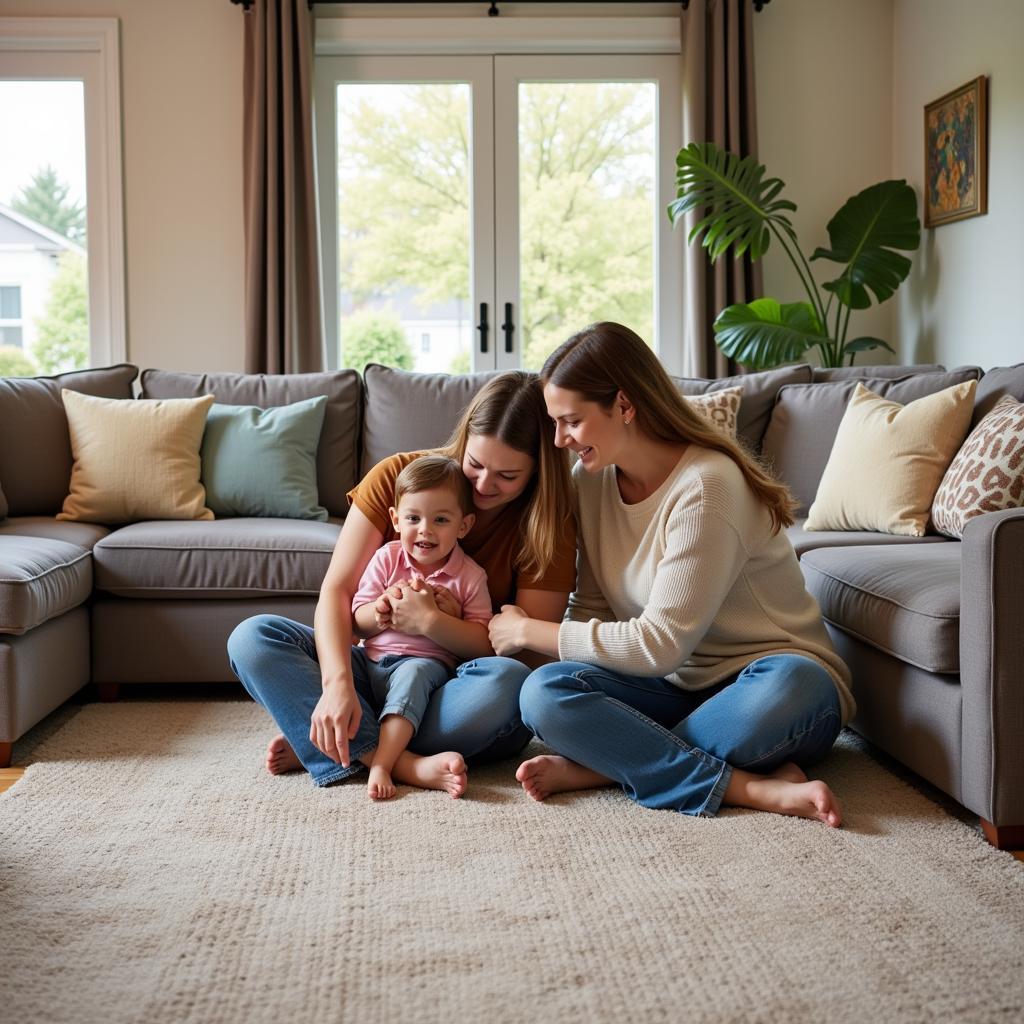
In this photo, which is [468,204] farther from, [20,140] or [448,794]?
[448,794]

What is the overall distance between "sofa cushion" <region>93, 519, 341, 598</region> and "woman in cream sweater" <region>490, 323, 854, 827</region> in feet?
3.05

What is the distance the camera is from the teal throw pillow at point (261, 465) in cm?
341

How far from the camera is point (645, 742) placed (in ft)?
6.82

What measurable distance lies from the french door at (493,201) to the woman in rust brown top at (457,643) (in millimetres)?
2848

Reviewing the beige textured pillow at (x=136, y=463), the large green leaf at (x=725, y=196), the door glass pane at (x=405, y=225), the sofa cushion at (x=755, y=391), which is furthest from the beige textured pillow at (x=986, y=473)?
the door glass pane at (x=405, y=225)

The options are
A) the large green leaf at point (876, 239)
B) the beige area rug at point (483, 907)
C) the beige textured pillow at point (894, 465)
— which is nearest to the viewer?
the beige area rug at point (483, 907)

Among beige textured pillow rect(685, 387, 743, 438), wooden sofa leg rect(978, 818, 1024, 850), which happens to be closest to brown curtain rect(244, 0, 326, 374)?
beige textured pillow rect(685, 387, 743, 438)

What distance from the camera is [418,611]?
2.21 m

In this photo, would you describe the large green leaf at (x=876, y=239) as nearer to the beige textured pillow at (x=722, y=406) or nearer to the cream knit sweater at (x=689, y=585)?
the beige textured pillow at (x=722, y=406)

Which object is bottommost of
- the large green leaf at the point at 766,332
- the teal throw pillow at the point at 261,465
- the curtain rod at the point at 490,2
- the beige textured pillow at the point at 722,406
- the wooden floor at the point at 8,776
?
the wooden floor at the point at 8,776

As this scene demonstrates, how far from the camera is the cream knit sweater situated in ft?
6.68

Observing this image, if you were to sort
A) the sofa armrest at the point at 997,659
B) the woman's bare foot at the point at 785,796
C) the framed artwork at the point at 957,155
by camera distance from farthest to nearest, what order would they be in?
the framed artwork at the point at 957,155 < the woman's bare foot at the point at 785,796 < the sofa armrest at the point at 997,659

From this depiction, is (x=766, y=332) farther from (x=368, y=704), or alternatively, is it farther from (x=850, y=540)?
(x=368, y=704)

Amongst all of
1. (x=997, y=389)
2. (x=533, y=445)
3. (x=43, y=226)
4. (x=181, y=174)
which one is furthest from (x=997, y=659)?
(x=43, y=226)
